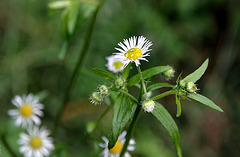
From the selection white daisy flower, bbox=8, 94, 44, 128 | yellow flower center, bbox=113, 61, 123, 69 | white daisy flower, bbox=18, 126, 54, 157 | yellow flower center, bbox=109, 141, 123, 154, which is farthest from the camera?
white daisy flower, bbox=8, 94, 44, 128

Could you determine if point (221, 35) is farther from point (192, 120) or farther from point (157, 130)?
point (157, 130)

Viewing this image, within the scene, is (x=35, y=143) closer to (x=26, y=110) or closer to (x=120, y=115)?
(x=26, y=110)

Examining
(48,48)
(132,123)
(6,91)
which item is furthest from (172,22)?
(132,123)

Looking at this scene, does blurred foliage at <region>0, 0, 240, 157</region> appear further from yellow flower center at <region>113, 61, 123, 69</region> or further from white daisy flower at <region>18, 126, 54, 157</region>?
yellow flower center at <region>113, 61, 123, 69</region>

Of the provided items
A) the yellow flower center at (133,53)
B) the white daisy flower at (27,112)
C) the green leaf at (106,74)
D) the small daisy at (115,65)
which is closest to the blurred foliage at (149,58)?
the white daisy flower at (27,112)

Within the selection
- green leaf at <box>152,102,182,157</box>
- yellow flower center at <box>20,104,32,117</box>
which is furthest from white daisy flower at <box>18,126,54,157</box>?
green leaf at <box>152,102,182,157</box>

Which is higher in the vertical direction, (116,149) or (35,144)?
(35,144)

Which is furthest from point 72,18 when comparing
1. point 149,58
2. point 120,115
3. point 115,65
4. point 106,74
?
point 149,58
